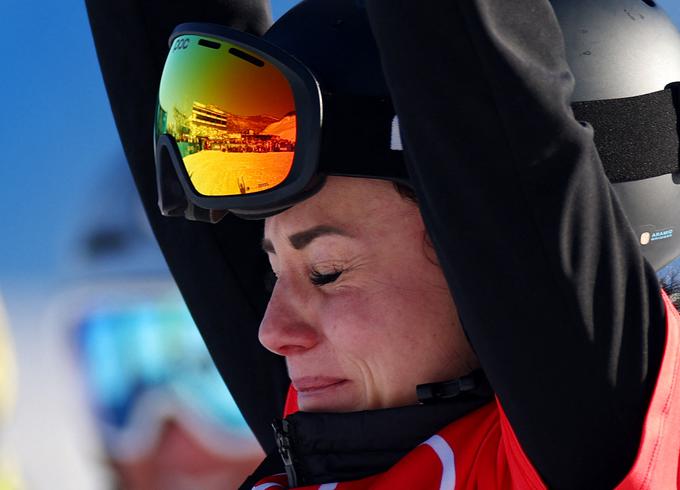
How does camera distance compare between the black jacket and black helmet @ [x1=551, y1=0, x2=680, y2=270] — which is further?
black helmet @ [x1=551, y1=0, x2=680, y2=270]

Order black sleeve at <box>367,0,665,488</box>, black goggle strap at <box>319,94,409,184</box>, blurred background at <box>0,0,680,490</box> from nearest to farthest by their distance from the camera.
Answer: black sleeve at <box>367,0,665,488</box> → black goggle strap at <box>319,94,409,184</box> → blurred background at <box>0,0,680,490</box>

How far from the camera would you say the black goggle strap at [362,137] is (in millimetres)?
855

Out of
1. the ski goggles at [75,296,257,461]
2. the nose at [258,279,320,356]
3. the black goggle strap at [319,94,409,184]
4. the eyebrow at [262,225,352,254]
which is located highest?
the black goggle strap at [319,94,409,184]

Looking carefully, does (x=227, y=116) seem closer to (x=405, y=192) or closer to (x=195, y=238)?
(x=405, y=192)

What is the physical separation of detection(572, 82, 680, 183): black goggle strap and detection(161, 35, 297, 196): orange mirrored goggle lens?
289mm

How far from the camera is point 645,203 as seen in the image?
938 mm

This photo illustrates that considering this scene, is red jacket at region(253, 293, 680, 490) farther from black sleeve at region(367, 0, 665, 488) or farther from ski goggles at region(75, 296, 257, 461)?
ski goggles at region(75, 296, 257, 461)

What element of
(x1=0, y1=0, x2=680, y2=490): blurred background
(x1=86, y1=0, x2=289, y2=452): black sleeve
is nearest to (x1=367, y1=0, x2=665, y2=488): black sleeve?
(x1=86, y1=0, x2=289, y2=452): black sleeve

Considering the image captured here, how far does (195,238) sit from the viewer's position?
133 centimetres

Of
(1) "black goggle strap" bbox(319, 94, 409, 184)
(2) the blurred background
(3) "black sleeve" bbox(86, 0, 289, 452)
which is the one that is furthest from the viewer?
(2) the blurred background

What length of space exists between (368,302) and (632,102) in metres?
0.33

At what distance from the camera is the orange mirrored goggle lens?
0.90m

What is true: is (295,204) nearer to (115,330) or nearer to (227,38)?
(227,38)

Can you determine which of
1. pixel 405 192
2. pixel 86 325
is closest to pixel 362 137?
pixel 405 192
